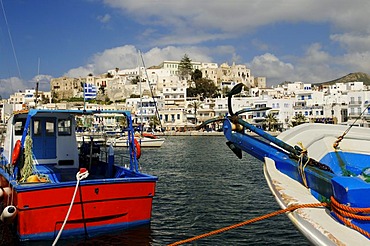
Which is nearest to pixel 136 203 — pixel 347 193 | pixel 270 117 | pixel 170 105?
pixel 347 193

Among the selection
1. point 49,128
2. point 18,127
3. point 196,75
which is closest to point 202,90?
point 196,75

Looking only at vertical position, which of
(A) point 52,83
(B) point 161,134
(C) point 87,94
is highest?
(A) point 52,83

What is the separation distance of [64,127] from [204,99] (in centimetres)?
12043

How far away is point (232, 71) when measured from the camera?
171000 mm

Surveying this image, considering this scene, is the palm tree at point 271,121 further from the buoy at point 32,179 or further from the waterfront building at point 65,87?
the waterfront building at point 65,87

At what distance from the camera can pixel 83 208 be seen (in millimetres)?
10742

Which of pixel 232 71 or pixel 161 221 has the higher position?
pixel 232 71

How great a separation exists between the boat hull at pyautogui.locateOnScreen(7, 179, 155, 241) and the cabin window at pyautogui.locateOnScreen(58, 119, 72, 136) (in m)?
3.92

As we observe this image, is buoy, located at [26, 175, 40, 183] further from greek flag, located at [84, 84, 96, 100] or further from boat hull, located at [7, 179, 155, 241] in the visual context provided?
greek flag, located at [84, 84, 96, 100]

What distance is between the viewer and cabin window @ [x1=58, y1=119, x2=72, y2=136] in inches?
561

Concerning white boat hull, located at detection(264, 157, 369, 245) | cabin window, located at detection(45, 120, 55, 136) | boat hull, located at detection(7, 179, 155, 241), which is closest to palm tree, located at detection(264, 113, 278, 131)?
cabin window, located at detection(45, 120, 55, 136)

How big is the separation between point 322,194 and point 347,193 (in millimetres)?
1185

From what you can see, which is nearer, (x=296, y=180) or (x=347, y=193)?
(x=347, y=193)

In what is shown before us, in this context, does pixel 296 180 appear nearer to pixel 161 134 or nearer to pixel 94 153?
pixel 94 153
